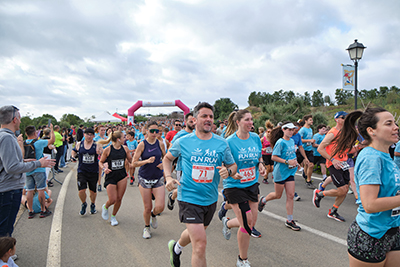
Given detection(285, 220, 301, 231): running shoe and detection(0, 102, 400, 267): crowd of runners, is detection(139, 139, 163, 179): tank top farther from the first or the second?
detection(285, 220, 301, 231): running shoe

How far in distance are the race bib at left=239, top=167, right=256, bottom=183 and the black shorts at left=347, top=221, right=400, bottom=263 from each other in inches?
66.5

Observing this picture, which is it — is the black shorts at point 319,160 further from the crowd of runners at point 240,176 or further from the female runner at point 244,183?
the female runner at point 244,183

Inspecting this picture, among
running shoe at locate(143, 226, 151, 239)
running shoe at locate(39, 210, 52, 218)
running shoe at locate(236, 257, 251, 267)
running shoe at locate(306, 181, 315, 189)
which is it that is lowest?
running shoe at locate(39, 210, 52, 218)

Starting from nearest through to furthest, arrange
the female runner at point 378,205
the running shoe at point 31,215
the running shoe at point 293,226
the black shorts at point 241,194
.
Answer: the female runner at point 378,205, the black shorts at point 241,194, the running shoe at point 293,226, the running shoe at point 31,215

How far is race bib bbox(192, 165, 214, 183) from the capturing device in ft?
9.31

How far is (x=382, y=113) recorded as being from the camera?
204 centimetres

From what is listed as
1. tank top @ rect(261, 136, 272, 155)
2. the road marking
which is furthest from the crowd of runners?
tank top @ rect(261, 136, 272, 155)

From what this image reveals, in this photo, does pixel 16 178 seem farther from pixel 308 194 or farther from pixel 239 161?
pixel 308 194

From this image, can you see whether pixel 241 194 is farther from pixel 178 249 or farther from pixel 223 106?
pixel 223 106

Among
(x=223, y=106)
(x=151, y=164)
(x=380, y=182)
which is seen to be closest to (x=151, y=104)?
(x=223, y=106)

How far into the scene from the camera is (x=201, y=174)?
2.85 m

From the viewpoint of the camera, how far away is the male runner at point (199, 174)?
2766mm

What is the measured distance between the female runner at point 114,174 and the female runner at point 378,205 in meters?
4.21

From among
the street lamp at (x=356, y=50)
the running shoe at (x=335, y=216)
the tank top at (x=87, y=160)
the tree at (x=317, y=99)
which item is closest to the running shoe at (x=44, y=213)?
the tank top at (x=87, y=160)
